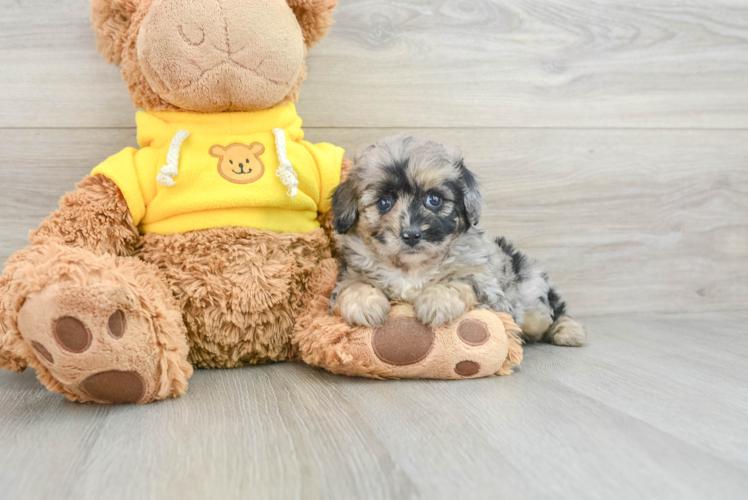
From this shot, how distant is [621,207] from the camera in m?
2.61

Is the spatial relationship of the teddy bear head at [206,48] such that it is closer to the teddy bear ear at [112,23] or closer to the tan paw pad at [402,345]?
the teddy bear ear at [112,23]

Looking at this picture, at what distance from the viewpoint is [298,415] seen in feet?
4.50

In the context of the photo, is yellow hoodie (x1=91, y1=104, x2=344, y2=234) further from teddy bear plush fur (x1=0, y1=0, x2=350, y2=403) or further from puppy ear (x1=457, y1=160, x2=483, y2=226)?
puppy ear (x1=457, y1=160, x2=483, y2=226)

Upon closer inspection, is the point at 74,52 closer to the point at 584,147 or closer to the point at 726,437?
the point at 584,147

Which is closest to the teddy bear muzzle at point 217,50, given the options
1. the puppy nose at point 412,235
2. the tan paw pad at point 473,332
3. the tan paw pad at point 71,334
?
the puppy nose at point 412,235

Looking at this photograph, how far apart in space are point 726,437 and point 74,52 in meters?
2.35

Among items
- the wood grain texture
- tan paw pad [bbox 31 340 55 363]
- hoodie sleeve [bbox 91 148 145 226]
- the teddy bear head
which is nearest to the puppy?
the wood grain texture

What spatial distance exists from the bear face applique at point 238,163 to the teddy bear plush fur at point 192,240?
134mm

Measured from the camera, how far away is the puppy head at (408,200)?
1634mm

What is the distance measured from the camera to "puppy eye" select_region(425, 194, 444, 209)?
5.53 feet

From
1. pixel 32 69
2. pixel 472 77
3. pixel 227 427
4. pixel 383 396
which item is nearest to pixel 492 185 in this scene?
pixel 472 77

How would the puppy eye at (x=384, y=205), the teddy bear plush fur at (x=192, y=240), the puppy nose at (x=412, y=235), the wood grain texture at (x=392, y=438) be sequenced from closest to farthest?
the wood grain texture at (x=392, y=438) → the teddy bear plush fur at (x=192, y=240) → the puppy nose at (x=412, y=235) → the puppy eye at (x=384, y=205)

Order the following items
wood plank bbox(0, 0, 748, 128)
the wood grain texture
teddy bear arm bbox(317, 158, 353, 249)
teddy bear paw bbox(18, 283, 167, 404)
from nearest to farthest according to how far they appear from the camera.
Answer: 1. the wood grain texture
2. teddy bear paw bbox(18, 283, 167, 404)
3. teddy bear arm bbox(317, 158, 353, 249)
4. wood plank bbox(0, 0, 748, 128)

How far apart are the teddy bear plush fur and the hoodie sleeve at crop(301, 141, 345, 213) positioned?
0.03 meters
